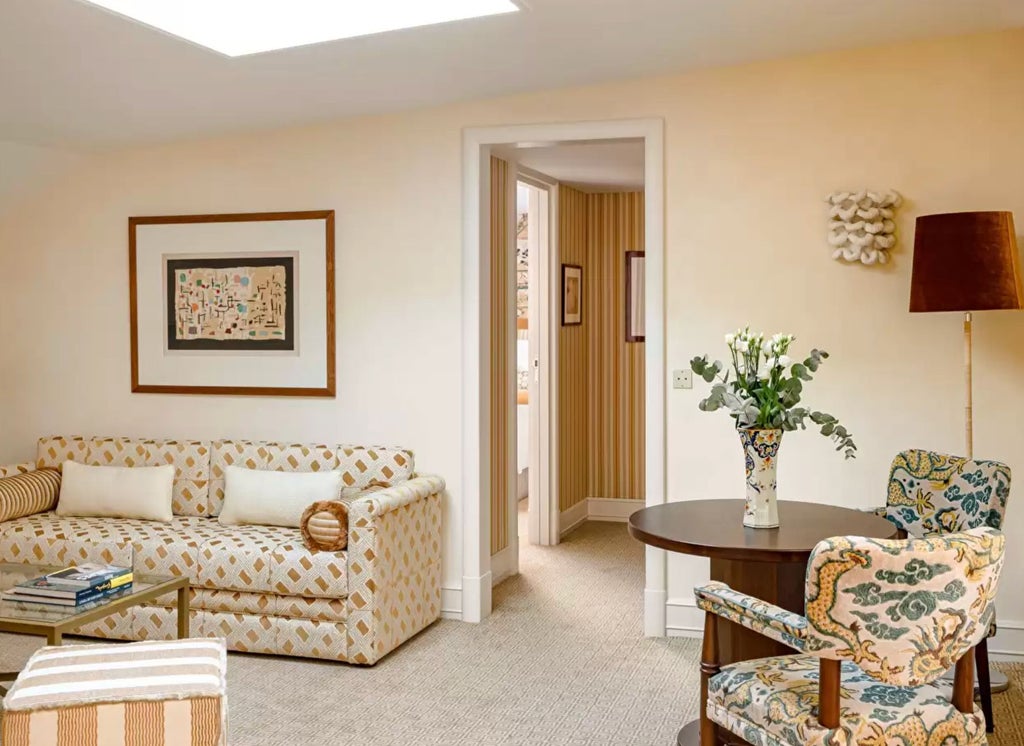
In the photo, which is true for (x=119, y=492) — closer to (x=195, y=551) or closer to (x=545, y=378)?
(x=195, y=551)

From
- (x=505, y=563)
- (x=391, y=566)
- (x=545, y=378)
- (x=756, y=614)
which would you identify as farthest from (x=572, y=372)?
(x=756, y=614)

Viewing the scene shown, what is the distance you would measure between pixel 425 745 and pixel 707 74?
2955 mm

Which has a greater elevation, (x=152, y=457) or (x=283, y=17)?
(x=283, y=17)

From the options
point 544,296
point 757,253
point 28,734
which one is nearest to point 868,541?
point 28,734

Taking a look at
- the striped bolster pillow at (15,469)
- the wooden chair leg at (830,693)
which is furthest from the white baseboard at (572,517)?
the wooden chair leg at (830,693)

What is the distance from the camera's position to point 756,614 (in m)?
2.74

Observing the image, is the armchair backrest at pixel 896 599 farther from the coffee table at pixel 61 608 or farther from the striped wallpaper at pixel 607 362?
the striped wallpaper at pixel 607 362

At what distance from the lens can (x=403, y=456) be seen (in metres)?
4.95

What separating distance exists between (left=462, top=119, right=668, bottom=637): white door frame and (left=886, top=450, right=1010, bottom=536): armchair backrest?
42.4 inches

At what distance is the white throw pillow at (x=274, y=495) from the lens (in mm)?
4730

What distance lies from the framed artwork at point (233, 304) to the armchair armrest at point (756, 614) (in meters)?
2.72

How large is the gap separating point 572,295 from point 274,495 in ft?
9.65

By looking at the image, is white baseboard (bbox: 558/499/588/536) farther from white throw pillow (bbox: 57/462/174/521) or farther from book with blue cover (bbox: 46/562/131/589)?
book with blue cover (bbox: 46/562/131/589)

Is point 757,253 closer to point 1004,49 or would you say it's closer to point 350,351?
point 1004,49
